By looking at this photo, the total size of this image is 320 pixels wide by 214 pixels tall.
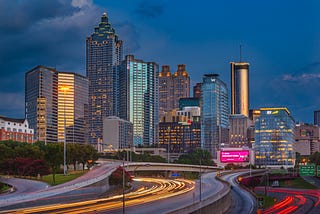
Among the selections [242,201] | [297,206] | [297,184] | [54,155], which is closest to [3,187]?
[54,155]

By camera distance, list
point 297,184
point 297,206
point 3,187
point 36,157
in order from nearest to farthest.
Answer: point 297,206
point 3,187
point 36,157
point 297,184

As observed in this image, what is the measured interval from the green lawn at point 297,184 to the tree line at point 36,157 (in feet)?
206

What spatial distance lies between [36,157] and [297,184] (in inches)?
3347

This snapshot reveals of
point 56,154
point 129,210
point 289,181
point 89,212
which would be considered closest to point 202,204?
point 129,210

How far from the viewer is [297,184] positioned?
576 ft

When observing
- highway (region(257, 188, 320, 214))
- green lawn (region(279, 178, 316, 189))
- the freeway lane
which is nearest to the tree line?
the freeway lane

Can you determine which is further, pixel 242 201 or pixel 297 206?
pixel 242 201

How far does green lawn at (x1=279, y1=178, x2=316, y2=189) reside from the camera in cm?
16462

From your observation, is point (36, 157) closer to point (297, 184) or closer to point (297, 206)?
point (297, 206)

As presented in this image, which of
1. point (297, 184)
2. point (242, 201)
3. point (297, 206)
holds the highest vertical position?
point (242, 201)

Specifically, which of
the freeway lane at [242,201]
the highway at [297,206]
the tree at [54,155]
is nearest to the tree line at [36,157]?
the tree at [54,155]

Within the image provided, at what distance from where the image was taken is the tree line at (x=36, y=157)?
126 meters

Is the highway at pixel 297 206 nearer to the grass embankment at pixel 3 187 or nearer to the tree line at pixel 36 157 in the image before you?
the tree line at pixel 36 157

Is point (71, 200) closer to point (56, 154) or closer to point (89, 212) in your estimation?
point (89, 212)
